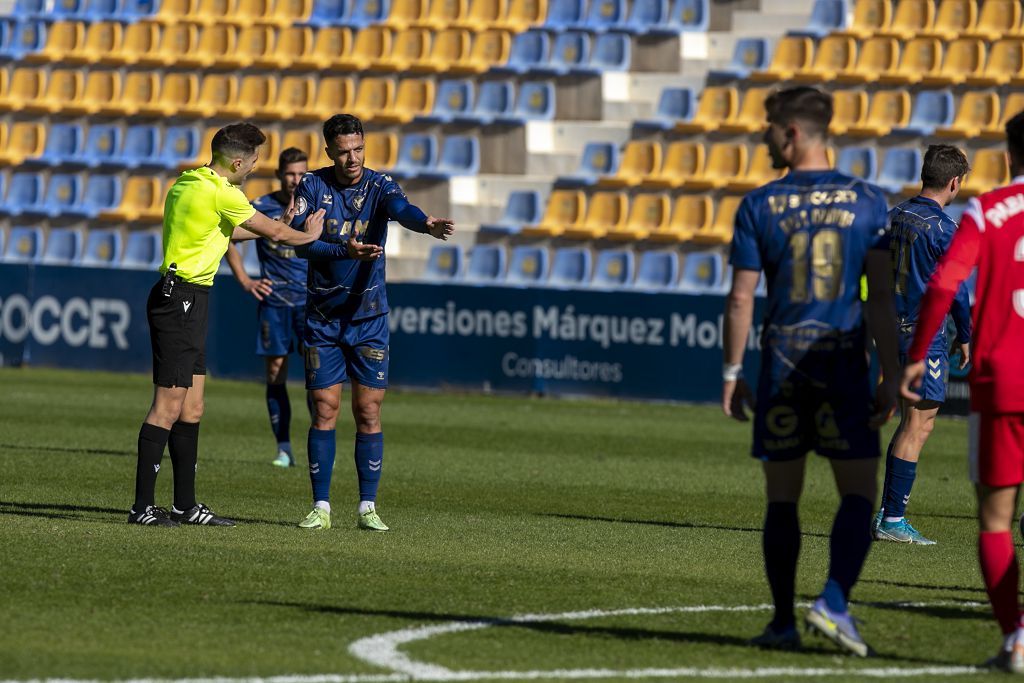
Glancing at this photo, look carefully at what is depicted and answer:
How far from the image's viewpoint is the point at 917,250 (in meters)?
9.62

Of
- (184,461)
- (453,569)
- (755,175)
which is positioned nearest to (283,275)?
(184,461)

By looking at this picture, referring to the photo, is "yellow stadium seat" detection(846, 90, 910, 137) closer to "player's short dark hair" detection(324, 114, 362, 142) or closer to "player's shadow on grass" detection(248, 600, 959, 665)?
"player's short dark hair" detection(324, 114, 362, 142)

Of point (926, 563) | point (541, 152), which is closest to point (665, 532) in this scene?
point (926, 563)

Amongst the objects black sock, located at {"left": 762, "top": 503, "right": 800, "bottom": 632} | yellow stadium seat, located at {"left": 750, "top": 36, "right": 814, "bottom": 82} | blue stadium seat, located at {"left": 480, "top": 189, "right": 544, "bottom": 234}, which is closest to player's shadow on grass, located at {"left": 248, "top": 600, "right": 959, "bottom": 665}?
black sock, located at {"left": 762, "top": 503, "right": 800, "bottom": 632}

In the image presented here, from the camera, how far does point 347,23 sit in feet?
93.2

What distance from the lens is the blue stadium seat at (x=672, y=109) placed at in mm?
25656

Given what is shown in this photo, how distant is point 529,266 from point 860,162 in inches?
183

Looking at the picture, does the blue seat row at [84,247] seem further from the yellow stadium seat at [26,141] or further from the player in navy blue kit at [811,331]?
the player in navy blue kit at [811,331]

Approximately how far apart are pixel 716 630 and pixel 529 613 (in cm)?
76

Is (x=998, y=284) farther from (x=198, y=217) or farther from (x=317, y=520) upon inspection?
(x=198, y=217)

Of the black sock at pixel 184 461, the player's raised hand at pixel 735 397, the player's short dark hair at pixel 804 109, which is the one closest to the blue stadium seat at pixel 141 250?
the black sock at pixel 184 461

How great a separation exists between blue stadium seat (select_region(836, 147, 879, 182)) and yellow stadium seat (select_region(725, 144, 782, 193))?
982 millimetres

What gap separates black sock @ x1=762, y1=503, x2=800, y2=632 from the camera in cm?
614

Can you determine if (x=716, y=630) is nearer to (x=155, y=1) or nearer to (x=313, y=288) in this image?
(x=313, y=288)
